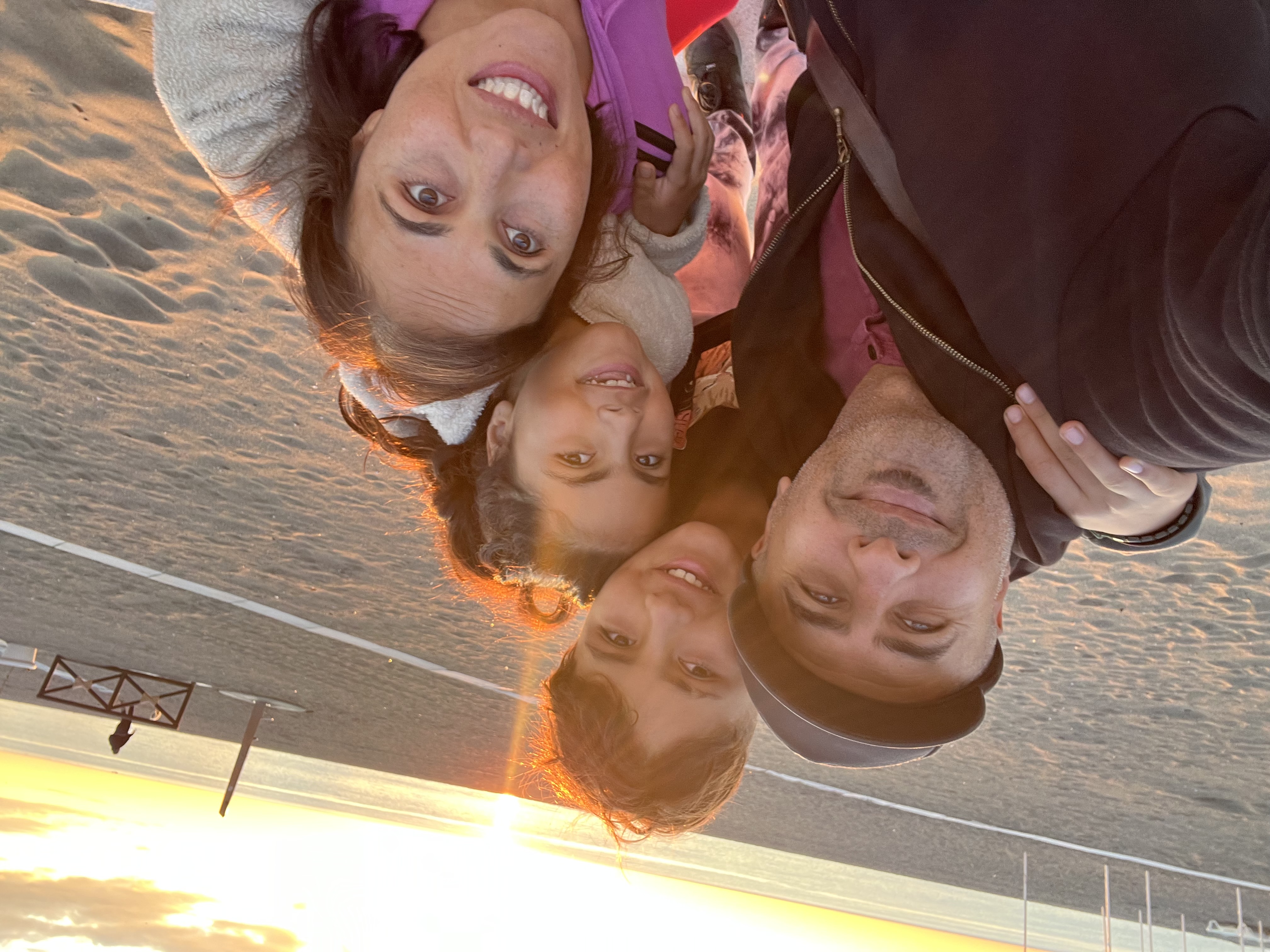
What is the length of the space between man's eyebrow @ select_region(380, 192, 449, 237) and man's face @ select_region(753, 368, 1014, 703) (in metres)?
0.75

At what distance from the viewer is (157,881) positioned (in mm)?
7004

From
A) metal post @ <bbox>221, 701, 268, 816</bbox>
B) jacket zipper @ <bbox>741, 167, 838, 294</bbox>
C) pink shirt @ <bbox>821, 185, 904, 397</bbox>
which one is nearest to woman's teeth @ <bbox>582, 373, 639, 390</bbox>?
jacket zipper @ <bbox>741, 167, 838, 294</bbox>

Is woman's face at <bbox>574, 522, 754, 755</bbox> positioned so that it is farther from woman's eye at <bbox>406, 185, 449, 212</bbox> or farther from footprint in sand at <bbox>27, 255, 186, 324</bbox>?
footprint in sand at <bbox>27, 255, 186, 324</bbox>

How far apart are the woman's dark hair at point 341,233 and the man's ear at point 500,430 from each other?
8cm

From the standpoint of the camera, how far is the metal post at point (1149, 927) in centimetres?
414

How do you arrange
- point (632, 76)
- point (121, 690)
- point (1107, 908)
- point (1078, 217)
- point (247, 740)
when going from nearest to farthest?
point (1078, 217), point (632, 76), point (1107, 908), point (247, 740), point (121, 690)

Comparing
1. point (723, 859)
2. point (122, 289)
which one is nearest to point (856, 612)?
point (122, 289)

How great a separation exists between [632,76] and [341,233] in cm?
→ 67

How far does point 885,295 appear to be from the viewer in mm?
1389

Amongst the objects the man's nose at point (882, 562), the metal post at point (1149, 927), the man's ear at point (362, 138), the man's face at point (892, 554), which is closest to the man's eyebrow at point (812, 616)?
the man's face at point (892, 554)

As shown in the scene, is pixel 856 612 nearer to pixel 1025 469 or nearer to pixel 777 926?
pixel 1025 469

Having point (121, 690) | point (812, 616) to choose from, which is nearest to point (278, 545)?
point (812, 616)

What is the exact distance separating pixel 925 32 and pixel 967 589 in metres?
0.79

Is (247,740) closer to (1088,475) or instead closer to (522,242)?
(522,242)
